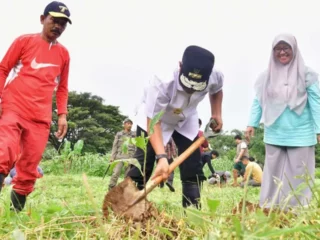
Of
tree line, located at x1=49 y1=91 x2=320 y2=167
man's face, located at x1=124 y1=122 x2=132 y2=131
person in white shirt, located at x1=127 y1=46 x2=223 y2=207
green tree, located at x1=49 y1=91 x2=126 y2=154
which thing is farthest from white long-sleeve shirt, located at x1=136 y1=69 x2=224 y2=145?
green tree, located at x1=49 y1=91 x2=126 y2=154

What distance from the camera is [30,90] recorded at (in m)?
2.99

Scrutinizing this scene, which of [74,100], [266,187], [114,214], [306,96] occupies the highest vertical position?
[306,96]

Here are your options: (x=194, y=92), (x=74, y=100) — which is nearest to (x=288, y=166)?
(x=194, y=92)

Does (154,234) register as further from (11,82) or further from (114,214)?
(11,82)

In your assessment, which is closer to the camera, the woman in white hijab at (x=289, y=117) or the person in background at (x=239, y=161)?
the woman in white hijab at (x=289, y=117)

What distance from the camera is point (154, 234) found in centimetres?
183

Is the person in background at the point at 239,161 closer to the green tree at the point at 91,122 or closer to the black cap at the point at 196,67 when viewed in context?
the black cap at the point at 196,67

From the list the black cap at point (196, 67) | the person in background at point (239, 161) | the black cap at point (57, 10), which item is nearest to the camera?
the black cap at point (196, 67)

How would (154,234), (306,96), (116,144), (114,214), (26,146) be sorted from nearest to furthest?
(154,234)
(114,214)
(26,146)
(306,96)
(116,144)

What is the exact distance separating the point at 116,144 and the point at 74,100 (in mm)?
24628

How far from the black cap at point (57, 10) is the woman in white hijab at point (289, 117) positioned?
157 cm

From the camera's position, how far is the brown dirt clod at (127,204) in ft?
6.40

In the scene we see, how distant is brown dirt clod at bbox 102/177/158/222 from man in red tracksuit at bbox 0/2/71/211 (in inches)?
37.1

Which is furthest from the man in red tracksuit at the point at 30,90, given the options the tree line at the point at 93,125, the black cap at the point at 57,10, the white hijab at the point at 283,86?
the tree line at the point at 93,125
